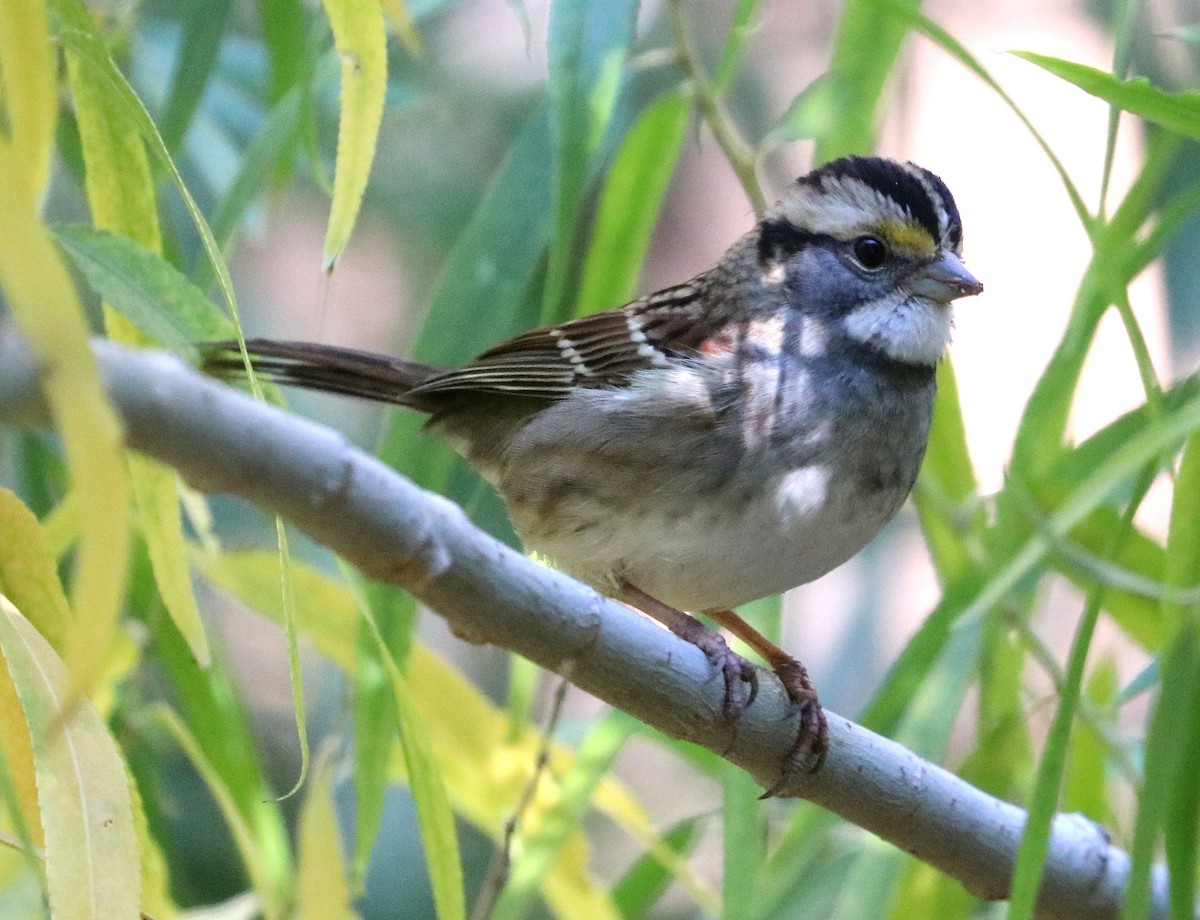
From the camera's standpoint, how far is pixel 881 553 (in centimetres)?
301

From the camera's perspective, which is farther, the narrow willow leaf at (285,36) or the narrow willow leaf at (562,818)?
the narrow willow leaf at (285,36)

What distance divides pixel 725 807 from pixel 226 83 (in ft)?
4.87

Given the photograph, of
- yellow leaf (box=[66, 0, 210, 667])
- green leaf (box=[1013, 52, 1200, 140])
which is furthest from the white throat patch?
yellow leaf (box=[66, 0, 210, 667])

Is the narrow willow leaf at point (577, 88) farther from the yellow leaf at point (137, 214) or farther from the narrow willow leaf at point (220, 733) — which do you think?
the narrow willow leaf at point (220, 733)

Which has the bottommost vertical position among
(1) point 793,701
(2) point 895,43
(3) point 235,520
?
(1) point 793,701

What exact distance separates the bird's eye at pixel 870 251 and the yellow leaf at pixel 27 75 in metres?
1.14

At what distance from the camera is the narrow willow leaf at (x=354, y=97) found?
0.96m

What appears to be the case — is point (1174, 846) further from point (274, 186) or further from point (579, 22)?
point (274, 186)

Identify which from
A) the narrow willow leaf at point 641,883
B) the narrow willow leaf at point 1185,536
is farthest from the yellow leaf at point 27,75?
the narrow willow leaf at point 641,883

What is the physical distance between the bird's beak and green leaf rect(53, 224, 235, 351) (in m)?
0.91

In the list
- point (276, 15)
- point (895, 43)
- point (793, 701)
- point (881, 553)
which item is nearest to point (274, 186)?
point (276, 15)

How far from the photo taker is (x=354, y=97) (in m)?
0.97

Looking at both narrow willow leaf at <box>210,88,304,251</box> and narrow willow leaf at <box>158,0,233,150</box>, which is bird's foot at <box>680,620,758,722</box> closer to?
narrow willow leaf at <box>210,88,304,251</box>

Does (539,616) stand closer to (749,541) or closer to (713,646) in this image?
(713,646)
